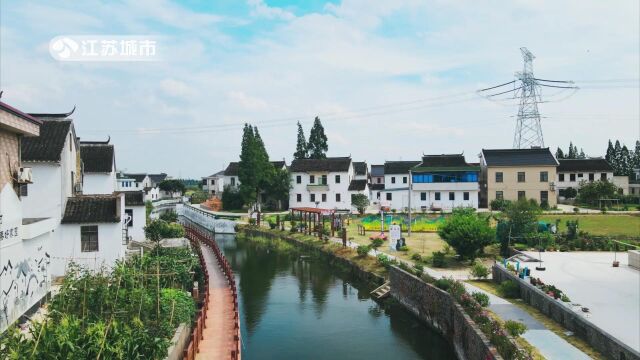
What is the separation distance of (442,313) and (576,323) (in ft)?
16.6

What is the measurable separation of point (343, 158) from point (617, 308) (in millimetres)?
44867

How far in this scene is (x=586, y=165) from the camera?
198 ft

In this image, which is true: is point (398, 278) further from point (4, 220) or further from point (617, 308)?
point (4, 220)

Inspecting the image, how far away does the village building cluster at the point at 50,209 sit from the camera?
1378 cm

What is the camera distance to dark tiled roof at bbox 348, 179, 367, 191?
57.4 meters

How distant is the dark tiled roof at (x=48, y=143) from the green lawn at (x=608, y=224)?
101 feet

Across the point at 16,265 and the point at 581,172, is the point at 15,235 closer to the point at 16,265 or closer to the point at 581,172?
the point at 16,265

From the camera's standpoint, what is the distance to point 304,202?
5828cm

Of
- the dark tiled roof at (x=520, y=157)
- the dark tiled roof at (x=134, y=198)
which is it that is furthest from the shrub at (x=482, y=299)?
the dark tiled roof at (x=520, y=157)

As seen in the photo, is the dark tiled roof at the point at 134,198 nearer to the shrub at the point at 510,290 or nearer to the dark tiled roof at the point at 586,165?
the shrub at the point at 510,290

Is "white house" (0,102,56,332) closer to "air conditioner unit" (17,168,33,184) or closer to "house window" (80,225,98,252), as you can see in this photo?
"air conditioner unit" (17,168,33,184)

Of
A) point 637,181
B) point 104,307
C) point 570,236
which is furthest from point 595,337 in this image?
point 637,181

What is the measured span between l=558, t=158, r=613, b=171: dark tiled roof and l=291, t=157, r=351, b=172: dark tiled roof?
1005 inches

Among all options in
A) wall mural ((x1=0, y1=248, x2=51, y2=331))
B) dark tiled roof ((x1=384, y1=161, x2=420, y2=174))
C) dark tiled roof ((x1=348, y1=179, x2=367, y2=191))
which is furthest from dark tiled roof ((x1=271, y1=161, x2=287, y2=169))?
wall mural ((x1=0, y1=248, x2=51, y2=331))
